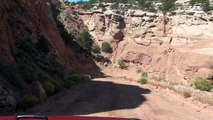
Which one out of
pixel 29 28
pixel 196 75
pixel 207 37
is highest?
pixel 29 28

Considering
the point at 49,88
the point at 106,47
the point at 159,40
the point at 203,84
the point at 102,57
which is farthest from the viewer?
the point at 159,40

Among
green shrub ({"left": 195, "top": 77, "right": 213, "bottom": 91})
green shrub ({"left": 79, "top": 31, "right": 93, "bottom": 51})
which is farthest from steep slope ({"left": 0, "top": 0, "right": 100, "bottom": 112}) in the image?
green shrub ({"left": 195, "top": 77, "right": 213, "bottom": 91})

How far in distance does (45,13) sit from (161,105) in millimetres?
21857

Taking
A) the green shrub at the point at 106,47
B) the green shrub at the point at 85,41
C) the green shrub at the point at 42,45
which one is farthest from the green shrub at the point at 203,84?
the green shrub at the point at 42,45

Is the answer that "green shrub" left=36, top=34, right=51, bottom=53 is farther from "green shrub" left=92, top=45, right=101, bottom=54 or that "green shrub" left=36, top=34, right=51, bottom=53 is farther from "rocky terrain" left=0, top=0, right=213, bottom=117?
"green shrub" left=92, top=45, right=101, bottom=54

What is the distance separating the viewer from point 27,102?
1844 cm

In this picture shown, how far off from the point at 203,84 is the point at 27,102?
39.7 meters

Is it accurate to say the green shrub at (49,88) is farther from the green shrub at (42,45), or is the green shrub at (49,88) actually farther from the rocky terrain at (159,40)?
the rocky terrain at (159,40)

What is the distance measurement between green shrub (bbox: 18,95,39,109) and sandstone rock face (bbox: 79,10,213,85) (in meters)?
45.1

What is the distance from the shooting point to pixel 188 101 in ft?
97.9

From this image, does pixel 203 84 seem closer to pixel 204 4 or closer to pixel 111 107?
pixel 204 4

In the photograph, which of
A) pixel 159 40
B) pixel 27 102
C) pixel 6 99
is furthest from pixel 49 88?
pixel 159 40

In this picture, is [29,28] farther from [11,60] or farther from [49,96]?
[49,96]

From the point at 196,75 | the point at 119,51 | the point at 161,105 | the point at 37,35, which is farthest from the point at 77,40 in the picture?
the point at 161,105
